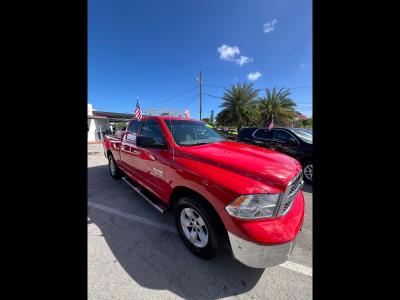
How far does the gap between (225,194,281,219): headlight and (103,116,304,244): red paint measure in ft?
0.14

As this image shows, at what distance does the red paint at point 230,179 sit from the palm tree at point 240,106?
19517mm

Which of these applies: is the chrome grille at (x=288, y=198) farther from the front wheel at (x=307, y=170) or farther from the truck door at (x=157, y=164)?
the front wheel at (x=307, y=170)

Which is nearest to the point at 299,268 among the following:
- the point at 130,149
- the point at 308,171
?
the point at 130,149

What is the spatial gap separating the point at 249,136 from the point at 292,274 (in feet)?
17.7

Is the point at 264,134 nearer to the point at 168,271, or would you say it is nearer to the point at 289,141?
the point at 289,141

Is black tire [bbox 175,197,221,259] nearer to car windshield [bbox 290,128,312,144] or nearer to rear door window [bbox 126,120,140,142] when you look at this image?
rear door window [bbox 126,120,140,142]

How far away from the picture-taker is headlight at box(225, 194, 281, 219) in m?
1.61

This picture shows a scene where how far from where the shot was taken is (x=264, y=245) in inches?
61.1

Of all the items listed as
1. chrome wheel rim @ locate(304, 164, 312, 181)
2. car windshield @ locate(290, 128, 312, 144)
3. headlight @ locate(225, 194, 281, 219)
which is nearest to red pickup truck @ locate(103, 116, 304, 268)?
headlight @ locate(225, 194, 281, 219)

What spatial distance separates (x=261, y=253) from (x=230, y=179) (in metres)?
0.73
